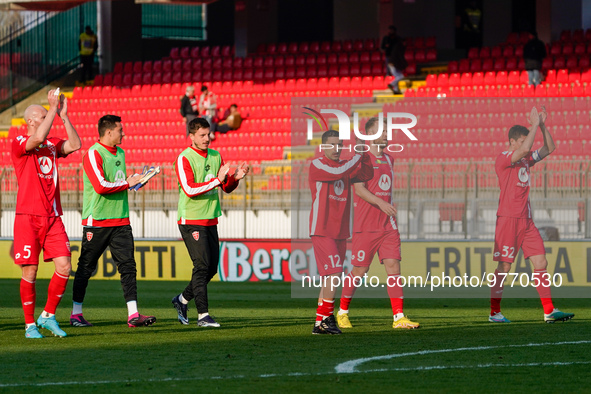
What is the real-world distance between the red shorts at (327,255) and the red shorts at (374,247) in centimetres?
28

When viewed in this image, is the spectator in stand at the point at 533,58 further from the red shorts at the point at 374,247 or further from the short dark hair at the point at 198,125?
the short dark hair at the point at 198,125

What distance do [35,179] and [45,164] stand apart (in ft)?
0.55

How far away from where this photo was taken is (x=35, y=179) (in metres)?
8.08

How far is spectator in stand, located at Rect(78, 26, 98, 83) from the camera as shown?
1078 inches

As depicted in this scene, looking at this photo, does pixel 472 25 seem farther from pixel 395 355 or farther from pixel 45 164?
pixel 395 355

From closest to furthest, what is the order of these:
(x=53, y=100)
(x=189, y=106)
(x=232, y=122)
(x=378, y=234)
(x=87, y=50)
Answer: (x=53, y=100) < (x=378, y=234) < (x=189, y=106) < (x=232, y=122) < (x=87, y=50)

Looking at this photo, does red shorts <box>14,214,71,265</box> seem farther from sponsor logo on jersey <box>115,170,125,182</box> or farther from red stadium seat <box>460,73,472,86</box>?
red stadium seat <box>460,73,472,86</box>

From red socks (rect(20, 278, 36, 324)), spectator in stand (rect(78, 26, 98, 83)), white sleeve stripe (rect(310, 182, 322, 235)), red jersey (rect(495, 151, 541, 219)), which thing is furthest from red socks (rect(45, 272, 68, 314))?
spectator in stand (rect(78, 26, 98, 83))

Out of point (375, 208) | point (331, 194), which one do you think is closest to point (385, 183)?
point (375, 208)

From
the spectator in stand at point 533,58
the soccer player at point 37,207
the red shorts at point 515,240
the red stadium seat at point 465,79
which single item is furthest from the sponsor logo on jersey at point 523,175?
the red stadium seat at point 465,79

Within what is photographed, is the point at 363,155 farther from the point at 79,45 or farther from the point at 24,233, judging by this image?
the point at 79,45

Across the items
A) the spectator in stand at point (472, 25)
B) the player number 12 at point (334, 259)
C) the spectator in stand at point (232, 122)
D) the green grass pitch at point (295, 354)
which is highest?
the spectator in stand at point (472, 25)

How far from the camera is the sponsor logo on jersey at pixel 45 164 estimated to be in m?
8.14

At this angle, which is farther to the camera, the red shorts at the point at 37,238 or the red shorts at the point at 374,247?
the red shorts at the point at 374,247
